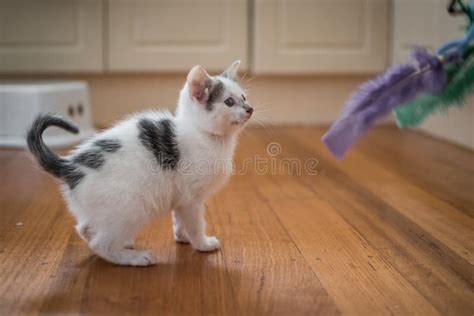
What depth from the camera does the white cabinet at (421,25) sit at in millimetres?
2649

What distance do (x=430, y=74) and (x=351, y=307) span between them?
41 centimetres

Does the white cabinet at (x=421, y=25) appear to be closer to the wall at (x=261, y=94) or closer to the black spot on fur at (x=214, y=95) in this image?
the wall at (x=261, y=94)

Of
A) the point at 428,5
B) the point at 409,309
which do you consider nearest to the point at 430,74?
the point at 409,309

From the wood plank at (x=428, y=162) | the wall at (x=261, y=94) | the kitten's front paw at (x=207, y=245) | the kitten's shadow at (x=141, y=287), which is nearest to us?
the kitten's shadow at (x=141, y=287)

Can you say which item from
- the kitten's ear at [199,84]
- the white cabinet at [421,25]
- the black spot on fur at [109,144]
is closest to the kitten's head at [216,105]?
the kitten's ear at [199,84]

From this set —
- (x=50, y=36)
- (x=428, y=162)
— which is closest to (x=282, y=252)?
(x=428, y=162)

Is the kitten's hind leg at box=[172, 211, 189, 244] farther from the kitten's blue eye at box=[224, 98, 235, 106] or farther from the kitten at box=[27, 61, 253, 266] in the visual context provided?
the kitten's blue eye at box=[224, 98, 235, 106]

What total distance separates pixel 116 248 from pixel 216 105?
0.35 meters

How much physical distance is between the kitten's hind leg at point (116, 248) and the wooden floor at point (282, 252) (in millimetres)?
22

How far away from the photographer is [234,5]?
3.01m

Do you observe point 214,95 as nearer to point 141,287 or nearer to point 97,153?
point 97,153

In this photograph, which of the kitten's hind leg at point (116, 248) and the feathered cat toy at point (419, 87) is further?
the kitten's hind leg at point (116, 248)

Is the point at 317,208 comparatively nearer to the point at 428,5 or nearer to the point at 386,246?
the point at 386,246

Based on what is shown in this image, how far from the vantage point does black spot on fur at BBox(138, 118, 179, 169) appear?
4.46ft
